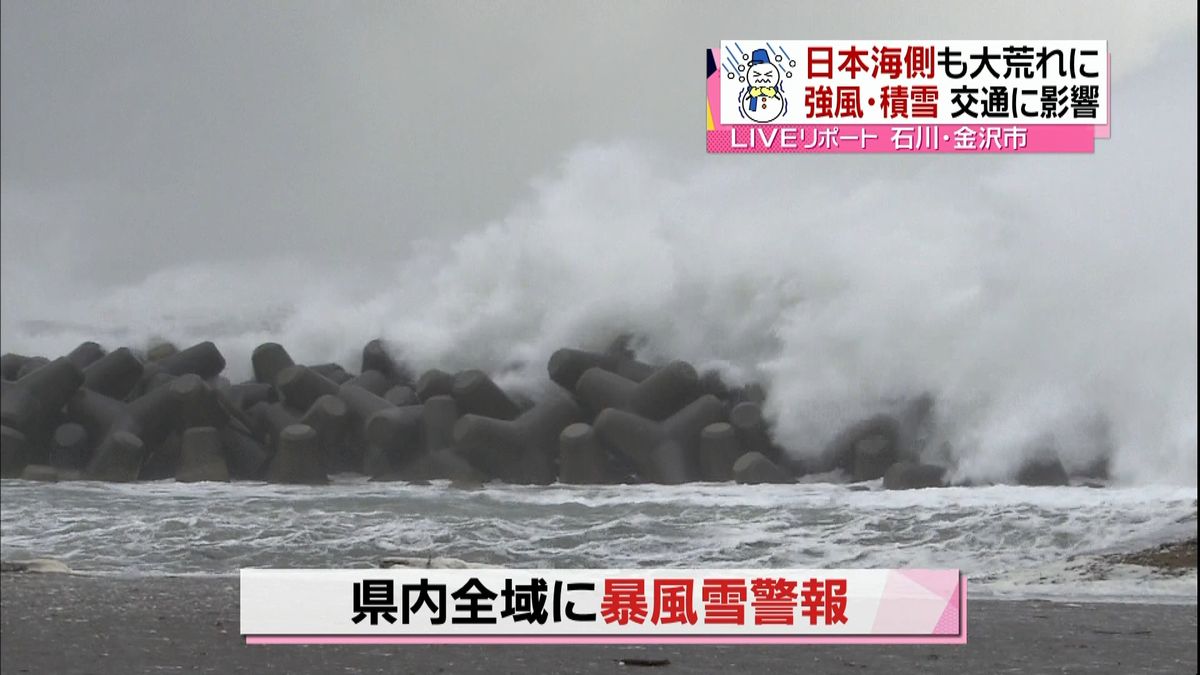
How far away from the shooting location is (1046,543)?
229 cm

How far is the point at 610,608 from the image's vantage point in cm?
198

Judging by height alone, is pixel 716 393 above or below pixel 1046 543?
above

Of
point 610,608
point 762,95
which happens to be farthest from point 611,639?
point 762,95

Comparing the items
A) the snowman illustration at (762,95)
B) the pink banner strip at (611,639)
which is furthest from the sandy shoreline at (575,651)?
the snowman illustration at (762,95)

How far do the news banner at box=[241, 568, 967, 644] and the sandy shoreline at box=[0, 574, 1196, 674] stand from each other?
0.11ft

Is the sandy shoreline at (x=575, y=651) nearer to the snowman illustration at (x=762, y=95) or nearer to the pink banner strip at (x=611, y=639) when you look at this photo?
the pink banner strip at (x=611, y=639)

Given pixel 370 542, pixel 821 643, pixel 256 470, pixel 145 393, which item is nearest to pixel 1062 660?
pixel 821 643

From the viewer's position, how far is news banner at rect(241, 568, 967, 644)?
198 cm

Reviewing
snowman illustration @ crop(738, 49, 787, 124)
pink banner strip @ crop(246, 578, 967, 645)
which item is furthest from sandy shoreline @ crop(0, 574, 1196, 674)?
snowman illustration @ crop(738, 49, 787, 124)

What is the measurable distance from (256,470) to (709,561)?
1.11 meters

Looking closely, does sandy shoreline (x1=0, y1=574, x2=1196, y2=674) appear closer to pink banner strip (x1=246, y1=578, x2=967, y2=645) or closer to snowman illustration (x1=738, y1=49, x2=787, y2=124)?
pink banner strip (x1=246, y1=578, x2=967, y2=645)

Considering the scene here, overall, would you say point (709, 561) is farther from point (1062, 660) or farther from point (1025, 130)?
point (1025, 130)

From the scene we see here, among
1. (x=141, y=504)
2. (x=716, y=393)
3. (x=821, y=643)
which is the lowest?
(x=821, y=643)

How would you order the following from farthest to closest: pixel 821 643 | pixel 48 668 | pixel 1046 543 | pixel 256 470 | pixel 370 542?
pixel 256 470
pixel 370 542
pixel 1046 543
pixel 821 643
pixel 48 668
